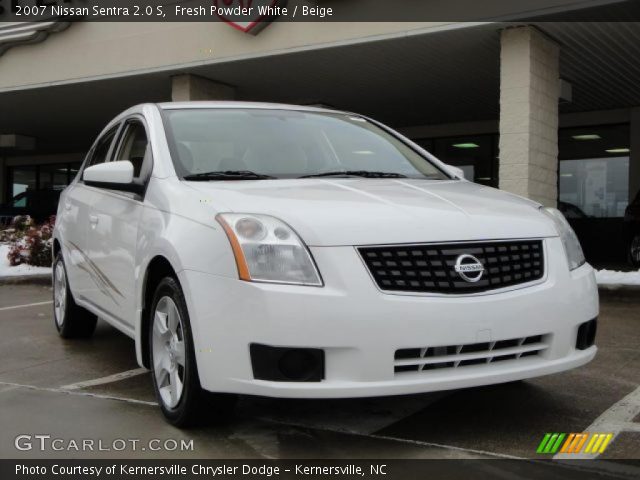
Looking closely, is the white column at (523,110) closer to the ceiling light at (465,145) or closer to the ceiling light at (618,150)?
the ceiling light at (618,150)

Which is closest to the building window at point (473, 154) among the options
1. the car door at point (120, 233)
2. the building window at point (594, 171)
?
the building window at point (594, 171)

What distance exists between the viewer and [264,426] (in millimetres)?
3684

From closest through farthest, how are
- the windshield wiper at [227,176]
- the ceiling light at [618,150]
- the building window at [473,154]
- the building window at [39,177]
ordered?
the windshield wiper at [227,176] < the ceiling light at [618,150] < the building window at [473,154] < the building window at [39,177]

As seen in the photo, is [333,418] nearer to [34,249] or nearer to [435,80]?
[34,249]

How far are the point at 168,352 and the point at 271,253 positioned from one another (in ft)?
3.08

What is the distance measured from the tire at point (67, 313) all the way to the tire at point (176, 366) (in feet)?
7.51

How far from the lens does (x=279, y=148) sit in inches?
175

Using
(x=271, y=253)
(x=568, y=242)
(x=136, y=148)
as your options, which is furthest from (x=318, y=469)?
(x=136, y=148)

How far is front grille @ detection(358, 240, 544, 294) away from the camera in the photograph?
323 centimetres

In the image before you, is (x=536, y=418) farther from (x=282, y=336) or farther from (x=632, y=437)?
(x=282, y=336)

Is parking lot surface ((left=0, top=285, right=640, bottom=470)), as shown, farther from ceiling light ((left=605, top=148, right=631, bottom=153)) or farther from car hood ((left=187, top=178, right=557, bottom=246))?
ceiling light ((left=605, top=148, right=631, bottom=153))

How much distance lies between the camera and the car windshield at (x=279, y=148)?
4199 mm

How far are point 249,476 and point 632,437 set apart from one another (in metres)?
1.78

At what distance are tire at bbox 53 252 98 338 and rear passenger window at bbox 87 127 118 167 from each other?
0.86 metres
